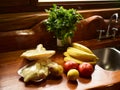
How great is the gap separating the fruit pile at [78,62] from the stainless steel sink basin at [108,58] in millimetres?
337

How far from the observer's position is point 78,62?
1.22 meters

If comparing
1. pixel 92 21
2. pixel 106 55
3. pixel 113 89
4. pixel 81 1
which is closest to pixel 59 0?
pixel 81 1

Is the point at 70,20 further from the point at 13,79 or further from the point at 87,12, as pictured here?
the point at 13,79

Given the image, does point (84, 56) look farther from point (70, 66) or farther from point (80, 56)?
point (70, 66)

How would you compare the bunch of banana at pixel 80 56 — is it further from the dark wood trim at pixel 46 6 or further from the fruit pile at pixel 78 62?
the dark wood trim at pixel 46 6

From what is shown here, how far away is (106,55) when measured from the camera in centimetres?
167

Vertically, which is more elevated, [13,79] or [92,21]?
[92,21]

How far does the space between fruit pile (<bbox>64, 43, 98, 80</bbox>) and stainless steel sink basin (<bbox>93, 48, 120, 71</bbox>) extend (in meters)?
0.34

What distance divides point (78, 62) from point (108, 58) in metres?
0.54

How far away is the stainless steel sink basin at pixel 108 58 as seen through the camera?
63.1 inches

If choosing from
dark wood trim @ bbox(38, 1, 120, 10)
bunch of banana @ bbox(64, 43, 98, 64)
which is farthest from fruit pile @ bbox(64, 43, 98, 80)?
dark wood trim @ bbox(38, 1, 120, 10)

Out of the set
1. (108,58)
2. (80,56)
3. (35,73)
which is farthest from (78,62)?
(108,58)

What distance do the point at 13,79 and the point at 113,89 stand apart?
576 millimetres

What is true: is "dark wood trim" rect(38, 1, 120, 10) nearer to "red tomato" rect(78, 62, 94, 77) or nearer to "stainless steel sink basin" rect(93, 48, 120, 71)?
"stainless steel sink basin" rect(93, 48, 120, 71)
